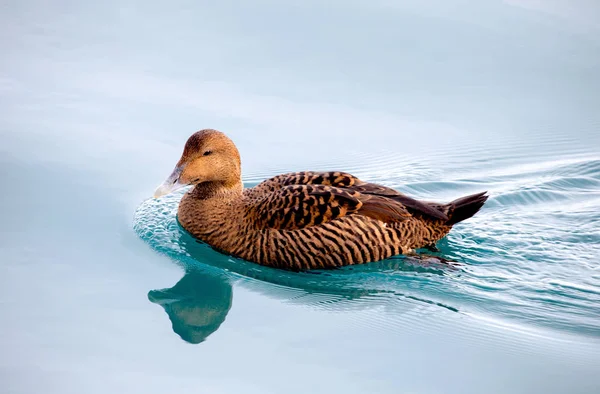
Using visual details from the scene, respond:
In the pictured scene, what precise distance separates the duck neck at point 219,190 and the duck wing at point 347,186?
20 cm

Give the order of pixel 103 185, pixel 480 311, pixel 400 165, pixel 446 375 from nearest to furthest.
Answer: pixel 446 375, pixel 480 311, pixel 103 185, pixel 400 165

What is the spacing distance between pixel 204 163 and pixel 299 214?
0.99 meters

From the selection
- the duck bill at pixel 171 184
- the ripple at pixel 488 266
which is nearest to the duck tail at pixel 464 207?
the ripple at pixel 488 266

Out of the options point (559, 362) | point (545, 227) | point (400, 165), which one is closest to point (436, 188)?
point (400, 165)

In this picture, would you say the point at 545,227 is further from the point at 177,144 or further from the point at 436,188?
the point at 177,144

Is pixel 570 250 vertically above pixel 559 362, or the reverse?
pixel 570 250

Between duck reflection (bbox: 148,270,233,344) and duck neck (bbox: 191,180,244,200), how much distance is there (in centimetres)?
88

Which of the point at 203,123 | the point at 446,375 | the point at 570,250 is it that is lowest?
the point at 446,375

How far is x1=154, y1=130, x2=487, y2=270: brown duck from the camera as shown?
7.89 metres

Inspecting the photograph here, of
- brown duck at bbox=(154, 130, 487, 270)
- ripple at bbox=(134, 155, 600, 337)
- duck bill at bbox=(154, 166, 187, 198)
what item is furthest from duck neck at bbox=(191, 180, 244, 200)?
ripple at bbox=(134, 155, 600, 337)

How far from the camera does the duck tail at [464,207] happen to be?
823 cm

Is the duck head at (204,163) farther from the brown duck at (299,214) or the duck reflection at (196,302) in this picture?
the duck reflection at (196,302)

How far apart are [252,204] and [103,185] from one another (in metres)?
1.74

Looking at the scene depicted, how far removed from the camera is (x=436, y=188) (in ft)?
30.9
